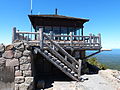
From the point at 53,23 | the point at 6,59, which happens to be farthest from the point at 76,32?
the point at 6,59

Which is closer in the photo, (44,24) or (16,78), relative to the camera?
(16,78)

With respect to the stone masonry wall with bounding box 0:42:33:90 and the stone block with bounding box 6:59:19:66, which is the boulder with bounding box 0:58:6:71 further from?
the stone block with bounding box 6:59:19:66

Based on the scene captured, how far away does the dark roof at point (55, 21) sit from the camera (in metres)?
13.8

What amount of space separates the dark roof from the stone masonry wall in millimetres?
7182

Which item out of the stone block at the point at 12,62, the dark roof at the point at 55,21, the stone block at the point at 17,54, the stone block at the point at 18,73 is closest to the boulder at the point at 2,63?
the stone block at the point at 12,62

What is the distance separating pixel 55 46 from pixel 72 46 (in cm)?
241

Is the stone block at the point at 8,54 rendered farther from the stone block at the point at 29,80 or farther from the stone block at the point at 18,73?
the stone block at the point at 29,80

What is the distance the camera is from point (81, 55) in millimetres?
13508

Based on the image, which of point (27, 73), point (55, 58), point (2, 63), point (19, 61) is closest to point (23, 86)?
point (27, 73)

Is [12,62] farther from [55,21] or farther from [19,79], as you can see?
[55,21]

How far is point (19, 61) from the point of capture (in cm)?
711

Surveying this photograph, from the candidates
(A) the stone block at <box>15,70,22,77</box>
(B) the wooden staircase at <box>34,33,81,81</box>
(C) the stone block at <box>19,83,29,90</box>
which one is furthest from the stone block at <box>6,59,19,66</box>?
(B) the wooden staircase at <box>34,33,81,81</box>

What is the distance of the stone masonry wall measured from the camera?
22.8 feet

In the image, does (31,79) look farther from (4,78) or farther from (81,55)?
(81,55)
